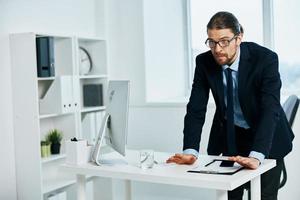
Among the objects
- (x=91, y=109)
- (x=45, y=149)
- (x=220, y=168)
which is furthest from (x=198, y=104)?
(x=91, y=109)

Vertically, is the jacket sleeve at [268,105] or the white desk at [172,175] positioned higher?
the jacket sleeve at [268,105]

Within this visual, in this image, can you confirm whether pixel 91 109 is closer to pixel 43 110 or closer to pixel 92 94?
pixel 92 94

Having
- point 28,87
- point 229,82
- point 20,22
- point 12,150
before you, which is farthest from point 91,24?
point 229,82

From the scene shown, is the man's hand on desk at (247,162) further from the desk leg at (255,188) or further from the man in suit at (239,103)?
the desk leg at (255,188)

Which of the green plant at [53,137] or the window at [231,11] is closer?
the green plant at [53,137]

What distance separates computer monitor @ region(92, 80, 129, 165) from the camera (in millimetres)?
2400

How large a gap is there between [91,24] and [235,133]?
2.35 metres

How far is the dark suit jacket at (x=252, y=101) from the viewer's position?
2275 mm

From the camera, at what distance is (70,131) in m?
3.85

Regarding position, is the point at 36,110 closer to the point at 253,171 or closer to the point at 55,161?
the point at 55,161

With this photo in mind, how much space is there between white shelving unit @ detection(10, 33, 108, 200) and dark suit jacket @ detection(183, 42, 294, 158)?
1383 millimetres

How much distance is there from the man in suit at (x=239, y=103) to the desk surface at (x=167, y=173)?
71 mm

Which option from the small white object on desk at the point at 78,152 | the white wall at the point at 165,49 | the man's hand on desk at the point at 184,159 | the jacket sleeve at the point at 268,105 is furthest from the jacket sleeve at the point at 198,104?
the white wall at the point at 165,49

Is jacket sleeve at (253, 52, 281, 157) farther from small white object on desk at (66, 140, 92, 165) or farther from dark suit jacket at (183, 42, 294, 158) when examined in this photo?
small white object on desk at (66, 140, 92, 165)
